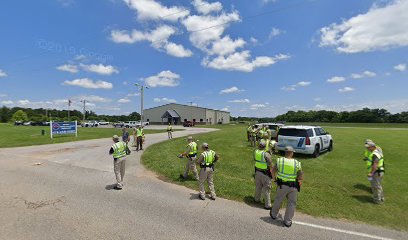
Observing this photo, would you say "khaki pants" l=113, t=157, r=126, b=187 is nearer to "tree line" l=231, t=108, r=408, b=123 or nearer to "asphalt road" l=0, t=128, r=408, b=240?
"asphalt road" l=0, t=128, r=408, b=240

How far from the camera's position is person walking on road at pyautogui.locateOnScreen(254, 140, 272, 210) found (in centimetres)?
667

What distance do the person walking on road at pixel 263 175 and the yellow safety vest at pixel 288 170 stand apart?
771 millimetres

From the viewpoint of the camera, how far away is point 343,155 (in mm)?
15438

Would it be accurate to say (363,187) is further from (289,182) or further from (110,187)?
(110,187)

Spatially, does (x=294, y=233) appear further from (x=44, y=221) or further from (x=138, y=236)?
(x=44, y=221)

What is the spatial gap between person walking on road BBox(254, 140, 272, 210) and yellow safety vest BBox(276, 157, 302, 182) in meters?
0.77

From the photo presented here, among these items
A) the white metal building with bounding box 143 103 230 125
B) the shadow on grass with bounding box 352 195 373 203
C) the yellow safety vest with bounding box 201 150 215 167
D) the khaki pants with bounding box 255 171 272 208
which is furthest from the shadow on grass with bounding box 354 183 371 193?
the white metal building with bounding box 143 103 230 125

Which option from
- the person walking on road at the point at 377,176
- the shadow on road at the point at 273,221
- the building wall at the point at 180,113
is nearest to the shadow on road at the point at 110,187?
the shadow on road at the point at 273,221

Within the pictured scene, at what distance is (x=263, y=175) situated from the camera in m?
6.85

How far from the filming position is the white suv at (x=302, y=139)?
46.0ft

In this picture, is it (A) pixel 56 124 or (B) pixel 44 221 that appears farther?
(A) pixel 56 124

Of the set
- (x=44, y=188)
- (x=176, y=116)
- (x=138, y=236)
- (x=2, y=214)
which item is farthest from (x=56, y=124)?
(x=176, y=116)

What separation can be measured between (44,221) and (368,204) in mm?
8429

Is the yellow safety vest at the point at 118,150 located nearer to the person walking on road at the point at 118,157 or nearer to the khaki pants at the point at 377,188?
the person walking on road at the point at 118,157
